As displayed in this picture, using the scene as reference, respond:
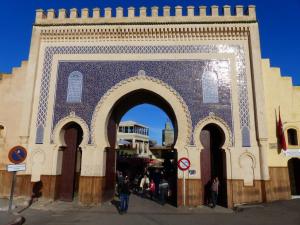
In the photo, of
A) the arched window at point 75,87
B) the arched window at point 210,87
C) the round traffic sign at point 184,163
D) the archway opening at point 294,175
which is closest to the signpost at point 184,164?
the round traffic sign at point 184,163

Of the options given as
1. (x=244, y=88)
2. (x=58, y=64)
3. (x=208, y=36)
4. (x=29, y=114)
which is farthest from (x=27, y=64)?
(x=244, y=88)

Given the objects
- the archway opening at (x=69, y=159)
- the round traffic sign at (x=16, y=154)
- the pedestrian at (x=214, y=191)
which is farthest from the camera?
the archway opening at (x=69, y=159)

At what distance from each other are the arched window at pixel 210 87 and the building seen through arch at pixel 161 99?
0.04 meters

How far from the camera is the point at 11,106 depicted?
34.8 feet

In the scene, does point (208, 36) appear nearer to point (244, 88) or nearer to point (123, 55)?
point (244, 88)

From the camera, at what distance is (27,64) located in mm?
10773

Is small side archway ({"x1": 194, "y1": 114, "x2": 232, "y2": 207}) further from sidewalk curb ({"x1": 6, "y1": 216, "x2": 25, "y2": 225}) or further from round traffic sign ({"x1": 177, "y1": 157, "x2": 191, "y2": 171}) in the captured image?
sidewalk curb ({"x1": 6, "y1": 216, "x2": 25, "y2": 225})

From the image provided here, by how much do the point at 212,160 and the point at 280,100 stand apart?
10.7 feet

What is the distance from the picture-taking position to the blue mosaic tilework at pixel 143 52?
1004 cm

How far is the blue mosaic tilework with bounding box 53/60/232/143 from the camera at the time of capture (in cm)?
996

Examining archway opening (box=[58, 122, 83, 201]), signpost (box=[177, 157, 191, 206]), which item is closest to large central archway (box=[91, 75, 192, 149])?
signpost (box=[177, 157, 191, 206])

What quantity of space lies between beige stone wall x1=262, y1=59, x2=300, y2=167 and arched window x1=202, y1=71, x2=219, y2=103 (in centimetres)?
183

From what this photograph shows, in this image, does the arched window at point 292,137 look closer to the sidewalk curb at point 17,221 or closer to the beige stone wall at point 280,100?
the beige stone wall at point 280,100

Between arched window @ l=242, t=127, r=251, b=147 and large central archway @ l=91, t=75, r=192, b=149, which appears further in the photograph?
large central archway @ l=91, t=75, r=192, b=149
